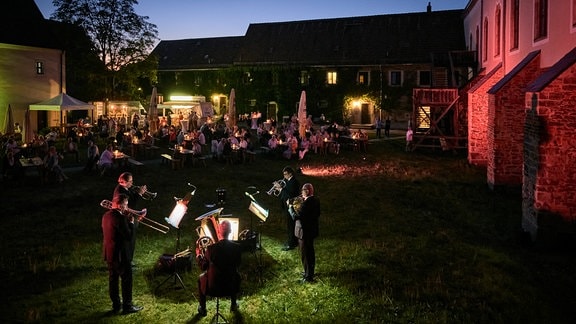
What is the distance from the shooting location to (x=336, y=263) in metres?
9.70

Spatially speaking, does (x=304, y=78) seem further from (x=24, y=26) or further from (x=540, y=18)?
(x=540, y=18)

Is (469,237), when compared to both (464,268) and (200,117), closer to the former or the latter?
(464,268)

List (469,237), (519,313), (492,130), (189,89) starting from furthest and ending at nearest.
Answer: (189,89)
(492,130)
(469,237)
(519,313)

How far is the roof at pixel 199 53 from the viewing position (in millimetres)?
53750

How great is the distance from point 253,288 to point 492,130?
11.3 meters

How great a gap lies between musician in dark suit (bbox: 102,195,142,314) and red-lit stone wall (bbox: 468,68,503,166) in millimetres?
17412

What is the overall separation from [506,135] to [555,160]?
225 inches

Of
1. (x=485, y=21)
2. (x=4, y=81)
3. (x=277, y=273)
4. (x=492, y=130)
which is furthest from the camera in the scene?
(x=4, y=81)

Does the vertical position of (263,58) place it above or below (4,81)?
above

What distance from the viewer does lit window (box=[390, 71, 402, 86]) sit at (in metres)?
44.3

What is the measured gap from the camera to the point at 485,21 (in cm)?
2467

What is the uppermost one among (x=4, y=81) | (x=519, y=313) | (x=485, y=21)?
(x=485, y=21)

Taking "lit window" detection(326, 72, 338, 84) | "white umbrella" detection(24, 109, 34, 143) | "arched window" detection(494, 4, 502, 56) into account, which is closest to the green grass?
"white umbrella" detection(24, 109, 34, 143)

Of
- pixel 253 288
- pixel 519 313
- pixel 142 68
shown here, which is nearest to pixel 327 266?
pixel 253 288
